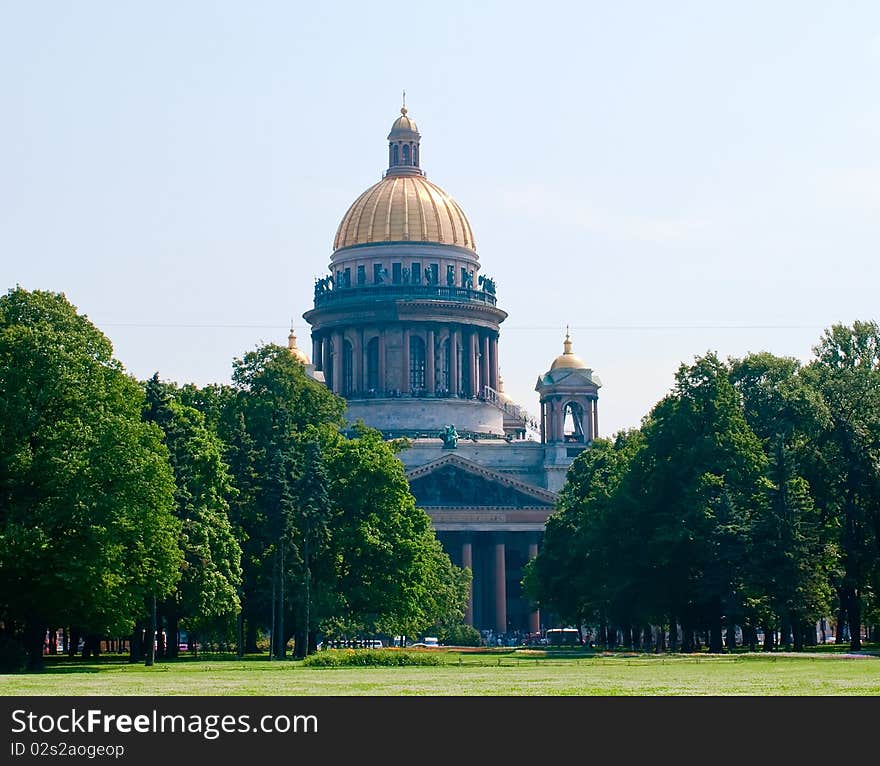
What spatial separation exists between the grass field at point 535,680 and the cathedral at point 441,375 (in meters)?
105

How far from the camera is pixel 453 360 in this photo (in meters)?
197

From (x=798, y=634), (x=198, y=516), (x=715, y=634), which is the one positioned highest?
(x=198, y=516)

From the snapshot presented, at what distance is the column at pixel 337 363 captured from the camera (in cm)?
19700

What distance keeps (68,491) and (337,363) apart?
127372 millimetres

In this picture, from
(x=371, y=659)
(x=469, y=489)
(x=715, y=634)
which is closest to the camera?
(x=371, y=659)

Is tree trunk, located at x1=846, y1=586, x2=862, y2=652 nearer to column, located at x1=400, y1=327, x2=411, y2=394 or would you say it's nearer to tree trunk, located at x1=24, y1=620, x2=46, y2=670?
tree trunk, located at x1=24, y1=620, x2=46, y2=670

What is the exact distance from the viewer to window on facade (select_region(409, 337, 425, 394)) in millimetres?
195250

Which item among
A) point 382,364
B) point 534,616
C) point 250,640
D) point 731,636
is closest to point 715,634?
point 731,636

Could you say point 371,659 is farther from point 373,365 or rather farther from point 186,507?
point 373,365
